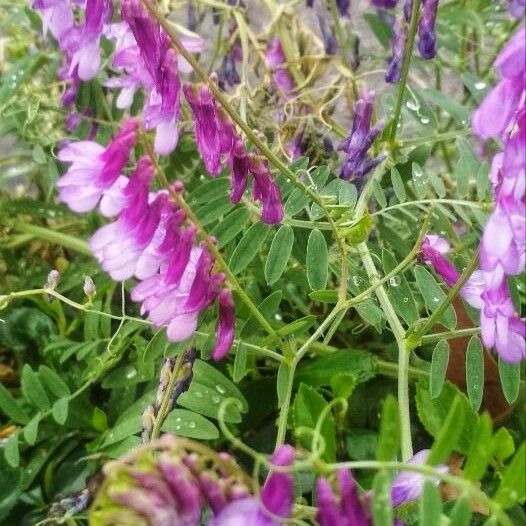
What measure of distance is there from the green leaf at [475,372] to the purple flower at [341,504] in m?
0.26

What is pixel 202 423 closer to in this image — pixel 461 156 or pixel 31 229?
pixel 461 156

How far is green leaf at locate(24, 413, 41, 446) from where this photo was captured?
73 centimetres

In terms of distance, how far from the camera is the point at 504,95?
426 millimetres

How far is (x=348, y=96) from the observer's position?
100 cm

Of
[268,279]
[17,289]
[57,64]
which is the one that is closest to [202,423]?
[268,279]

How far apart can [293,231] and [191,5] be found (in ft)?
1.56

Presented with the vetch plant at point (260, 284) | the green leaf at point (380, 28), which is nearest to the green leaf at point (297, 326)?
the vetch plant at point (260, 284)

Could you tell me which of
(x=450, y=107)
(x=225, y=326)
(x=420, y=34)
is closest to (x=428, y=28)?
(x=420, y=34)

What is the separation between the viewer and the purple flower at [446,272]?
24.0 inches

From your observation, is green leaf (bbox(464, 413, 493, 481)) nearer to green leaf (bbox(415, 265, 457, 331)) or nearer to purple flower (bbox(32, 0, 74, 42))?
green leaf (bbox(415, 265, 457, 331))

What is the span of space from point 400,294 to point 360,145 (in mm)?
150

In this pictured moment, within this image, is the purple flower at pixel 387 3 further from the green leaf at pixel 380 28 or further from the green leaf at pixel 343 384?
the green leaf at pixel 343 384

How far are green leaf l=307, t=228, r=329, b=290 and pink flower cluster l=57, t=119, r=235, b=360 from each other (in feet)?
0.33

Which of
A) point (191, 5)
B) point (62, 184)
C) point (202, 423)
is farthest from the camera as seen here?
point (191, 5)
